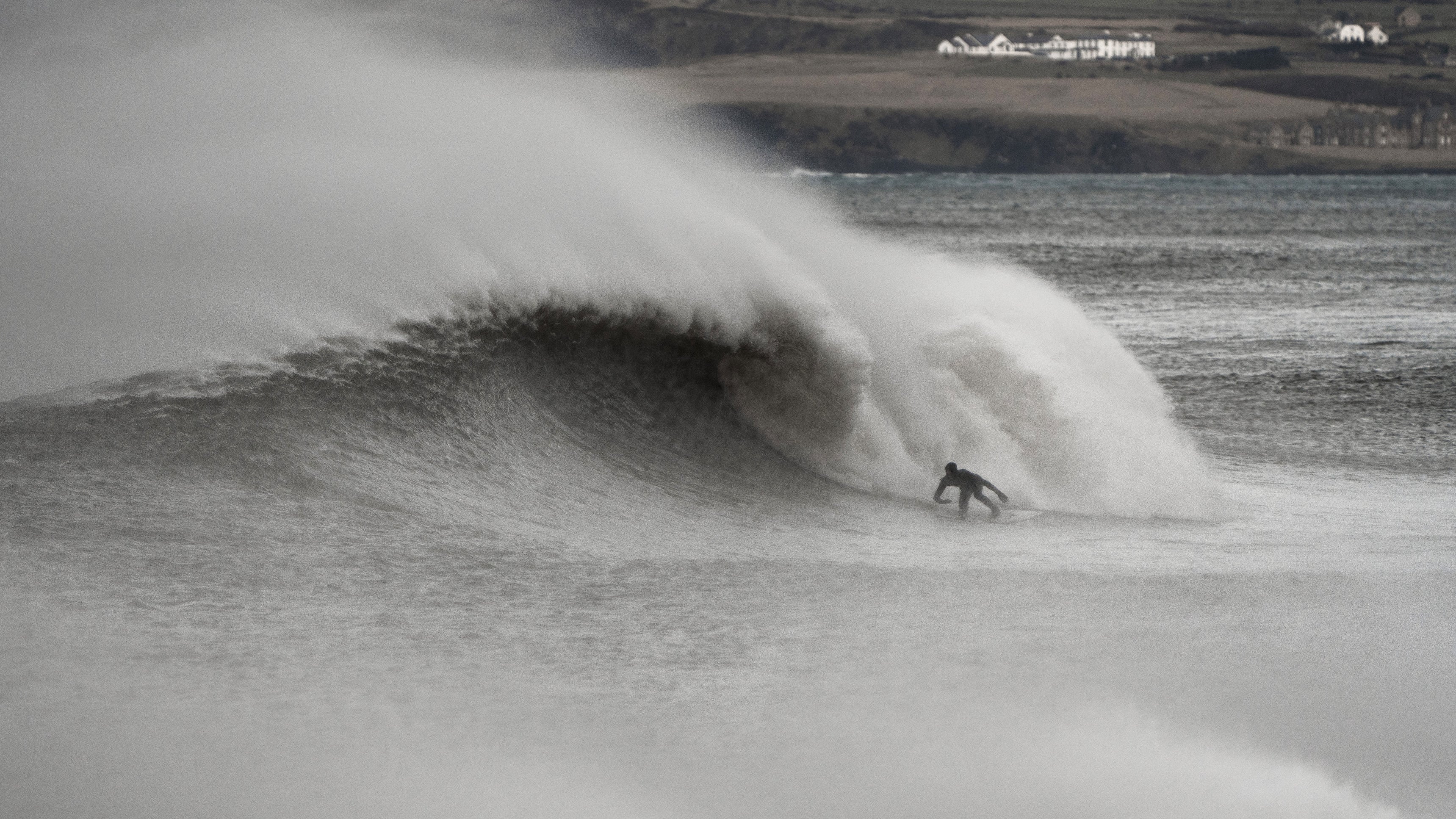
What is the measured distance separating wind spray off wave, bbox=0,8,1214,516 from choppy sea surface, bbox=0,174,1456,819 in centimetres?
20

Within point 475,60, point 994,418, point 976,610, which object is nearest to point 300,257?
point 994,418

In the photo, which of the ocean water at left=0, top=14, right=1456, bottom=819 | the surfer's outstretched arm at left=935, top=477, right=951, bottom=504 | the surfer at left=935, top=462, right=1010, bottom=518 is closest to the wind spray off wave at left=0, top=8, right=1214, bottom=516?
the ocean water at left=0, top=14, right=1456, bottom=819

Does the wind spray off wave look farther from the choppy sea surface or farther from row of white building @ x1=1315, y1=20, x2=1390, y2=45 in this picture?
row of white building @ x1=1315, y1=20, x2=1390, y2=45

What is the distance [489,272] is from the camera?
12539mm

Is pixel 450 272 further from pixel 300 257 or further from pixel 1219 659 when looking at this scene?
pixel 1219 659

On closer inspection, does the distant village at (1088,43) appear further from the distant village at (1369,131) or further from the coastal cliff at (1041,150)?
the distant village at (1369,131)

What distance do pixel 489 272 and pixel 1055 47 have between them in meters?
175

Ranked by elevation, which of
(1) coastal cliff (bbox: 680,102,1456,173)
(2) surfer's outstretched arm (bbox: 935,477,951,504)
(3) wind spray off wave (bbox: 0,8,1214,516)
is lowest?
(2) surfer's outstretched arm (bbox: 935,477,951,504)

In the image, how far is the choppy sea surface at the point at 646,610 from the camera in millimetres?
5664

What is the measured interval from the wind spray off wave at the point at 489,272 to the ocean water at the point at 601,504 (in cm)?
5

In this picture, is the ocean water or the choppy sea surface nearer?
the choppy sea surface

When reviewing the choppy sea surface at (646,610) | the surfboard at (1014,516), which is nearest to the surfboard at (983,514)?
the surfboard at (1014,516)

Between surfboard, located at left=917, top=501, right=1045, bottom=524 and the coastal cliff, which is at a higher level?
the coastal cliff

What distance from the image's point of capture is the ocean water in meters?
5.82
